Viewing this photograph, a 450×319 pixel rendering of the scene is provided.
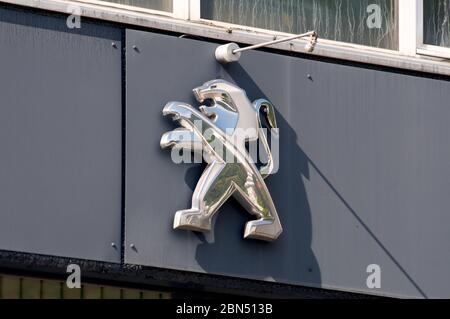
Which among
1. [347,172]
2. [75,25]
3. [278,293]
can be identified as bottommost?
[278,293]

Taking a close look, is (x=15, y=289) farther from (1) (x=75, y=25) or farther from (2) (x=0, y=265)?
(1) (x=75, y=25)

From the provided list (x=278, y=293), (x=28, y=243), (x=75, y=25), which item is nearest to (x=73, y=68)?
(x=75, y=25)

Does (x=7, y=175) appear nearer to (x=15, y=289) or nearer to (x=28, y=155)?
(x=28, y=155)

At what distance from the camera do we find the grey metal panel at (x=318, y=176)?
14039 mm

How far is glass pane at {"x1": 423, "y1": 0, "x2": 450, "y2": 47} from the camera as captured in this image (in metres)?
16.1

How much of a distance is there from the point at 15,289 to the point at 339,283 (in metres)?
2.45

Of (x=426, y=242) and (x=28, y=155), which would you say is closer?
(x=28, y=155)

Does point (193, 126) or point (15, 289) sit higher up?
point (193, 126)

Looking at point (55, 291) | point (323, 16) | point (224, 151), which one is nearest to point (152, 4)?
point (224, 151)

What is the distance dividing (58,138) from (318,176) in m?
2.27

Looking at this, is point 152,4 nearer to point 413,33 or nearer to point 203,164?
point 203,164

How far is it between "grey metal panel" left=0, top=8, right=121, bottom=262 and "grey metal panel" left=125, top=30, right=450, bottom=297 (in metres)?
0.17

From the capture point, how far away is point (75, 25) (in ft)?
45.8

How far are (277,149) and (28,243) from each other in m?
2.23
